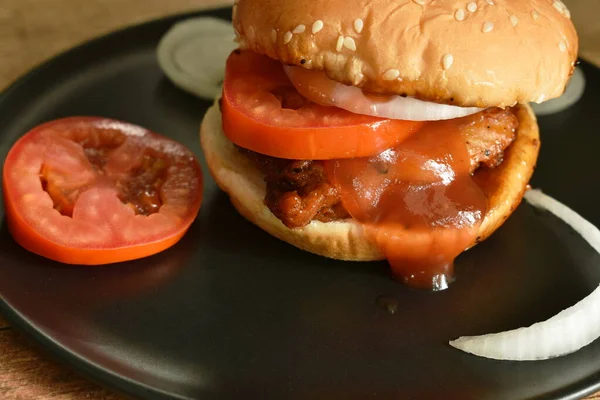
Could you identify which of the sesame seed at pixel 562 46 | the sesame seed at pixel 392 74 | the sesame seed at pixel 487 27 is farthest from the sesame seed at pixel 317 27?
the sesame seed at pixel 562 46

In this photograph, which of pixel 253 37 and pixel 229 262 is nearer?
pixel 253 37

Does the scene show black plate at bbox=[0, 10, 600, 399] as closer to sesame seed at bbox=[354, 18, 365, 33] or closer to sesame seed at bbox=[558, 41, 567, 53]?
sesame seed at bbox=[558, 41, 567, 53]

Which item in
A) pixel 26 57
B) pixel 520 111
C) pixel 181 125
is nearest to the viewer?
pixel 520 111

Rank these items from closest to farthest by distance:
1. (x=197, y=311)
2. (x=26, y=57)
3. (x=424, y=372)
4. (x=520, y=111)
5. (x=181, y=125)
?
1. (x=424, y=372)
2. (x=197, y=311)
3. (x=520, y=111)
4. (x=181, y=125)
5. (x=26, y=57)

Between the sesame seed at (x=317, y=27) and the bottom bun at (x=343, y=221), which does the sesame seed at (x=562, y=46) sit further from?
the sesame seed at (x=317, y=27)

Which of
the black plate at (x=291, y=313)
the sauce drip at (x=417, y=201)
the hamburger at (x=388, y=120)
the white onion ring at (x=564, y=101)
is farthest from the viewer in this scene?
the white onion ring at (x=564, y=101)

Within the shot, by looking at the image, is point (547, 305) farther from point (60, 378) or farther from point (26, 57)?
point (26, 57)

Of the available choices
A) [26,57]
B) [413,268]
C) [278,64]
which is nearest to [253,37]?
[278,64]

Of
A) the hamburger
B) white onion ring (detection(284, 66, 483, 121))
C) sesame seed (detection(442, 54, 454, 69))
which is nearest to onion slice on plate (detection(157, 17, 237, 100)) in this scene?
the hamburger

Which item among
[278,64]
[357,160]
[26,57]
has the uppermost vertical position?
[278,64]
